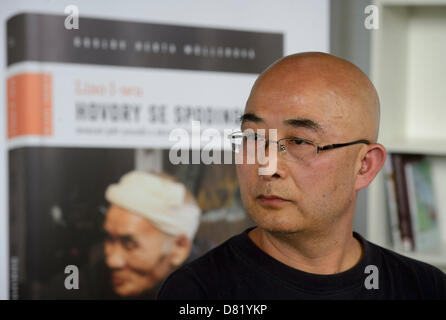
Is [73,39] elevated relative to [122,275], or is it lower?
elevated

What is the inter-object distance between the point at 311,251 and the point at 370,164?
185 mm

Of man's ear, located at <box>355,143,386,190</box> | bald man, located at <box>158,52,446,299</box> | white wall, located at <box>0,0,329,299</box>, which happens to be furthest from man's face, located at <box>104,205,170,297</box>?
man's ear, located at <box>355,143,386,190</box>

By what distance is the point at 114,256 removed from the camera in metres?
1.93

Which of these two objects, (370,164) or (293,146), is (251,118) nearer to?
(293,146)

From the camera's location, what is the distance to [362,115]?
95cm

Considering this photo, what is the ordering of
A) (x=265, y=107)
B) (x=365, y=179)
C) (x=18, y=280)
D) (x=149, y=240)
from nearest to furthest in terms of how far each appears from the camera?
(x=265, y=107), (x=365, y=179), (x=18, y=280), (x=149, y=240)

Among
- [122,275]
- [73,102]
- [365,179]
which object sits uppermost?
[73,102]

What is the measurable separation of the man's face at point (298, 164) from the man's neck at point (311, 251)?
0.03m

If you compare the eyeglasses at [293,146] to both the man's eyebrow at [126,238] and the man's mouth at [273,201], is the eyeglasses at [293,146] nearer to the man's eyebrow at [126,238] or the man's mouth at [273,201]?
the man's mouth at [273,201]

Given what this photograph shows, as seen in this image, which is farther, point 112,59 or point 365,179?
point 112,59

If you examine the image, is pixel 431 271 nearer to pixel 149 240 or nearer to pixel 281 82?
pixel 281 82

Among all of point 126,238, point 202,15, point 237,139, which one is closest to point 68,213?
point 126,238
